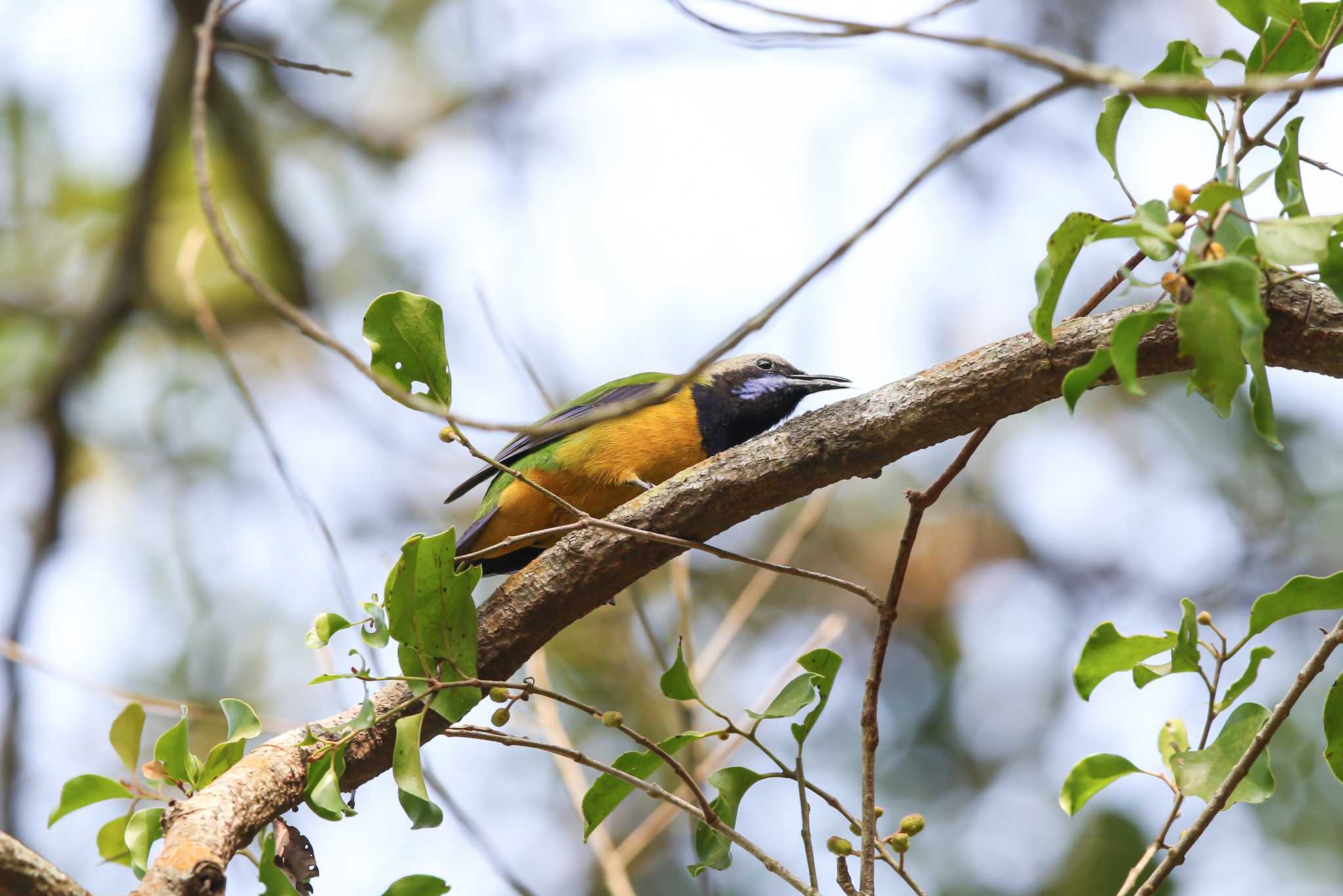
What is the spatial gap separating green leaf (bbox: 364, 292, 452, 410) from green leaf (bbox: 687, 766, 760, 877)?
114 cm

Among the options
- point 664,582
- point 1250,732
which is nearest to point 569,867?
point 664,582

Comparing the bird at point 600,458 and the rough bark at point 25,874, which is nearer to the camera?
the rough bark at point 25,874

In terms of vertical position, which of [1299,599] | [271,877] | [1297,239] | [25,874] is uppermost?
[1297,239]

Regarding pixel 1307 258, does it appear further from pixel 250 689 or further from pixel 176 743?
pixel 250 689

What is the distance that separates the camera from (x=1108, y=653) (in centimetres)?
234

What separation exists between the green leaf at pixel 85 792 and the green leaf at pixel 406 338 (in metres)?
1.13

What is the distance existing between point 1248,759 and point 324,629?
189 cm

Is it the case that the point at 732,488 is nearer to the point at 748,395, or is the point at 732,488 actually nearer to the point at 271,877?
the point at 271,877

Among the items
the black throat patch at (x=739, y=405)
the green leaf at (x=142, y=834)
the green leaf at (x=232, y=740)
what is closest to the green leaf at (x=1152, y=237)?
the green leaf at (x=232, y=740)

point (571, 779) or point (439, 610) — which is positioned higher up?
point (571, 779)

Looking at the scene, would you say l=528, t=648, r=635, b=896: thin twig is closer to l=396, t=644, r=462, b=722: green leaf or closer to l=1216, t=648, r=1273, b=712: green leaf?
l=396, t=644, r=462, b=722: green leaf

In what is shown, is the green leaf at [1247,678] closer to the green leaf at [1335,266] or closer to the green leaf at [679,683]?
the green leaf at [1335,266]

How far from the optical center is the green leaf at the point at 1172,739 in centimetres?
254

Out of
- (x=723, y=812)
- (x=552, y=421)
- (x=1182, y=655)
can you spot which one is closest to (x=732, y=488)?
(x=723, y=812)
